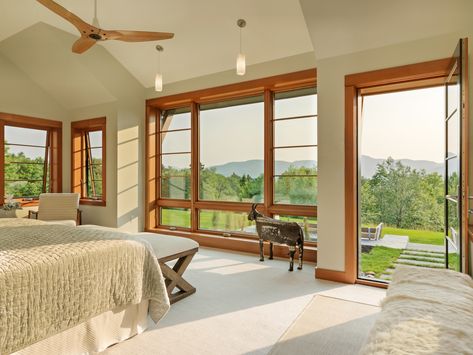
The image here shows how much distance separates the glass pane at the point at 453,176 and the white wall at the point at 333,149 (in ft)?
3.12

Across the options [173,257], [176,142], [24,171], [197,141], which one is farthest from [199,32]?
[24,171]

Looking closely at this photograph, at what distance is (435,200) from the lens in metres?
3.20

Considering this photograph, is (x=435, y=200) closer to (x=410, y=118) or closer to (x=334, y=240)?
(x=410, y=118)

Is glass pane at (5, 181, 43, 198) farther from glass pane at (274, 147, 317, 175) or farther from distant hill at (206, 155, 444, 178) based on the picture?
glass pane at (274, 147, 317, 175)

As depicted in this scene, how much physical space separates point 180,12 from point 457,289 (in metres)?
3.94

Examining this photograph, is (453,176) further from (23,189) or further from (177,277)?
(23,189)

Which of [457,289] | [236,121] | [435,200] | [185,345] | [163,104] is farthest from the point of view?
[163,104]

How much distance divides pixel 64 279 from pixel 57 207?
375 cm

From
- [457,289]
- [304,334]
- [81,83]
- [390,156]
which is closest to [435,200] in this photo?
[390,156]

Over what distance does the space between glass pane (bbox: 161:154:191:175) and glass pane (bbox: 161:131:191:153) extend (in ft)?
0.36

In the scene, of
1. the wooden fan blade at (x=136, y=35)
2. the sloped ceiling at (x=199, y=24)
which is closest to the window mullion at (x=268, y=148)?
the sloped ceiling at (x=199, y=24)

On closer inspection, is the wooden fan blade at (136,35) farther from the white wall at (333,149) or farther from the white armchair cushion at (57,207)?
the white armchair cushion at (57,207)

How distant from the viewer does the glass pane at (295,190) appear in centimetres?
413

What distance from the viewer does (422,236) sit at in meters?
3.27
